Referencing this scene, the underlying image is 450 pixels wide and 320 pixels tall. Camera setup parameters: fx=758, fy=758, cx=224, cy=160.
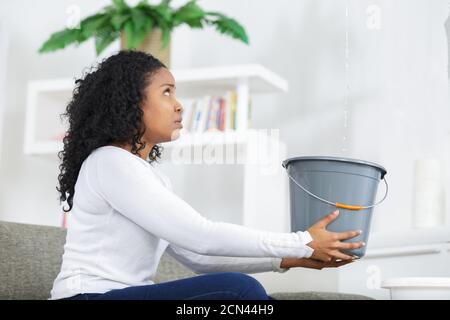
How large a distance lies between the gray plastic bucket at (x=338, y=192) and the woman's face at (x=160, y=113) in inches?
13.8

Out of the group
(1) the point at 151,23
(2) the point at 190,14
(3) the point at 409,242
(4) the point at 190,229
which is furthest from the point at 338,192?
(1) the point at 151,23

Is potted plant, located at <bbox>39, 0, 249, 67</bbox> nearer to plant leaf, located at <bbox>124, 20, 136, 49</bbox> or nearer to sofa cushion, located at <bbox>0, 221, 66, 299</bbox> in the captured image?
plant leaf, located at <bbox>124, 20, 136, 49</bbox>

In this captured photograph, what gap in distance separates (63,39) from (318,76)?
1.42m

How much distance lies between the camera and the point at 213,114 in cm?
379

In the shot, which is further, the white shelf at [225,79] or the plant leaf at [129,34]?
the plant leaf at [129,34]

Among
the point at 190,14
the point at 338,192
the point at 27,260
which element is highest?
A: the point at 190,14

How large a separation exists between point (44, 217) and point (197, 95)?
1.37 meters

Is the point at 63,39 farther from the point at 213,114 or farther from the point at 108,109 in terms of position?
the point at 108,109

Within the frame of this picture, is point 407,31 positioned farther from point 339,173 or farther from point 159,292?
point 159,292

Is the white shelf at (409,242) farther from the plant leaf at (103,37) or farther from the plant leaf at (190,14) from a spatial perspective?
the plant leaf at (103,37)

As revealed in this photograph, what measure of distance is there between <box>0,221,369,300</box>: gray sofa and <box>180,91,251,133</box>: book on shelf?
1.46 m

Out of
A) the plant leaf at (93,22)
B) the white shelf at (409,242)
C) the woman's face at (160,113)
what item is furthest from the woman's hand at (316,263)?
the plant leaf at (93,22)

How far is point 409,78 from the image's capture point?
11.5ft

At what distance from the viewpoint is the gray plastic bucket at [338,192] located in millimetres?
1770
